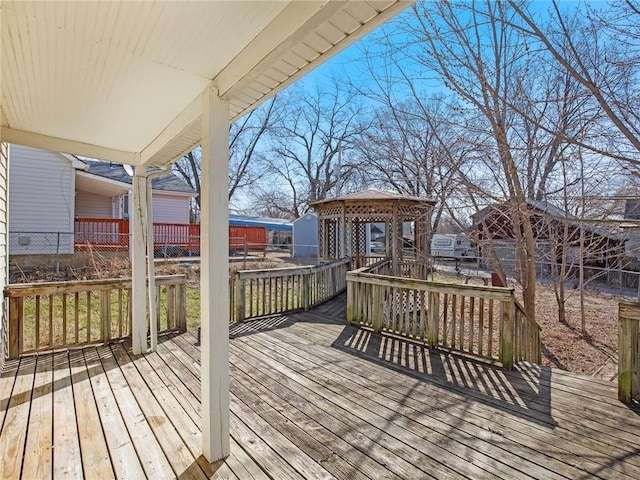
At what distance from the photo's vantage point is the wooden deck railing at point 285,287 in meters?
5.17

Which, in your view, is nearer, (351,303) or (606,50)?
(606,50)

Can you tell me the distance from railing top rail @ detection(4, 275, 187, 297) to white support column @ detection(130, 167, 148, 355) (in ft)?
1.31

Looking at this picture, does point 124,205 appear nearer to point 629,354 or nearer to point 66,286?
point 66,286

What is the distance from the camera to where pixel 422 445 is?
2174mm

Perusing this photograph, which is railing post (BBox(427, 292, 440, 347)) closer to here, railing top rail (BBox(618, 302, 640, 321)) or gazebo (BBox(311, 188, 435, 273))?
railing top rail (BBox(618, 302, 640, 321))

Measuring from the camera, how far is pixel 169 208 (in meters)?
15.5

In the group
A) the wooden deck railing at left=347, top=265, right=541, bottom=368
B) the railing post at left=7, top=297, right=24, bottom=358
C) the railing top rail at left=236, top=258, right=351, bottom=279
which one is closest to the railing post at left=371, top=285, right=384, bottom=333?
the wooden deck railing at left=347, top=265, right=541, bottom=368

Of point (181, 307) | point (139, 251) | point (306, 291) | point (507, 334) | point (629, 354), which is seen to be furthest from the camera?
point (306, 291)

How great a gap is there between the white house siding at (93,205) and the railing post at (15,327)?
12.4m

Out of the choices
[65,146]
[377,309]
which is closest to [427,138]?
[377,309]

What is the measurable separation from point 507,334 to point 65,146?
4.89 m

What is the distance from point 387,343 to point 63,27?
163 inches

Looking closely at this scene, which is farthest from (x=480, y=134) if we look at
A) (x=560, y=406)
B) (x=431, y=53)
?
(x=560, y=406)

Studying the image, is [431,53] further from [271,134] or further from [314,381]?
[271,134]
